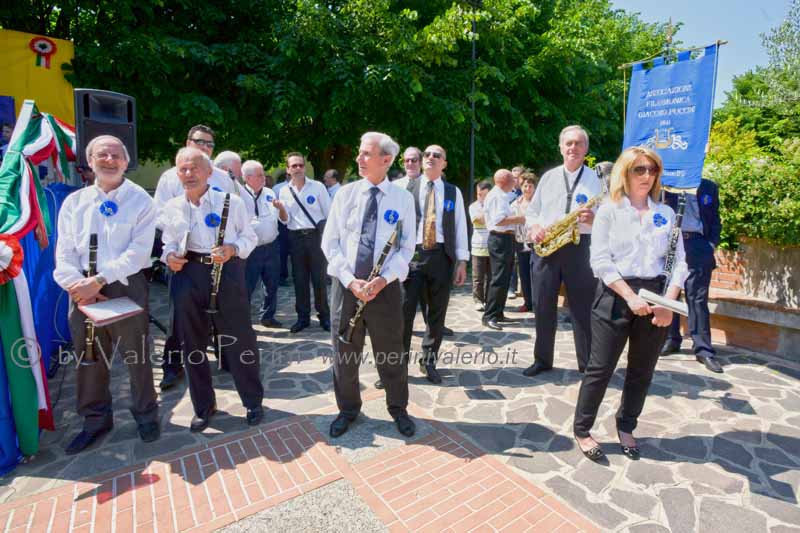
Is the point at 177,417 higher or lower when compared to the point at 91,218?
lower

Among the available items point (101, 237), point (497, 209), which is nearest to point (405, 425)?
point (101, 237)

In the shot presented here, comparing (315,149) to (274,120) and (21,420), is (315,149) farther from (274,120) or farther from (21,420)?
(21,420)

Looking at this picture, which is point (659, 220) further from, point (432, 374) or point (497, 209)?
point (497, 209)

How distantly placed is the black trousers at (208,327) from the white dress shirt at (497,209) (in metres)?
3.88

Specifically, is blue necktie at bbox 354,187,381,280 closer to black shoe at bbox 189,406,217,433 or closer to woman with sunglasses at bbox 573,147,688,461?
woman with sunglasses at bbox 573,147,688,461

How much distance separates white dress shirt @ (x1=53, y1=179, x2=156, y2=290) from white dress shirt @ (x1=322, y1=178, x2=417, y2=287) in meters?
1.40

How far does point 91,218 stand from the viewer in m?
3.25

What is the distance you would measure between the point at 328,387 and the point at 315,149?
8560 millimetres

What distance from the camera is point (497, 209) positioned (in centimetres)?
668

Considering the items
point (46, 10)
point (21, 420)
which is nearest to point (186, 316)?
point (21, 420)

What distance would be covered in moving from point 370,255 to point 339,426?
1.42m

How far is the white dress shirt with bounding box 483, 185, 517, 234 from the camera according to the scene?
6.50 metres

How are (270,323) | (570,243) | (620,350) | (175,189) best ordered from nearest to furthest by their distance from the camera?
(620,350) < (175,189) < (570,243) < (270,323)

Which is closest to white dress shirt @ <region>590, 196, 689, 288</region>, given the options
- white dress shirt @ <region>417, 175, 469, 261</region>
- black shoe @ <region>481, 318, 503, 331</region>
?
white dress shirt @ <region>417, 175, 469, 261</region>
